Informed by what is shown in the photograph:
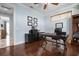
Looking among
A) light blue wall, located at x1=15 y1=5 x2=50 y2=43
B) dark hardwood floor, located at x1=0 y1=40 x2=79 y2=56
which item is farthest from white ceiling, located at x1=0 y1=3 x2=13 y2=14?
dark hardwood floor, located at x1=0 y1=40 x2=79 y2=56

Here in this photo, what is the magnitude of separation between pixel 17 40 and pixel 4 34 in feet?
0.78

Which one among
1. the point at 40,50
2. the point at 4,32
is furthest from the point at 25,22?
the point at 40,50

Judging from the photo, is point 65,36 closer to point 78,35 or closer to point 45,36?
point 78,35

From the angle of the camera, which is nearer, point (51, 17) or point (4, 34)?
point (4, 34)

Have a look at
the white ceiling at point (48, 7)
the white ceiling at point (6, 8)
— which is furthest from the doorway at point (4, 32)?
the white ceiling at point (48, 7)

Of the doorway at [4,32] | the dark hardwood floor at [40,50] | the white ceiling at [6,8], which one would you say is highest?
the white ceiling at [6,8]

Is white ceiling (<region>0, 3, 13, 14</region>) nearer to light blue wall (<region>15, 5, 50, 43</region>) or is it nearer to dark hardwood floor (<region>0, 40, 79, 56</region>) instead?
light blue wall (<region>15, 5, 50, 43</region>)

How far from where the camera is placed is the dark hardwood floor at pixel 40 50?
174cm

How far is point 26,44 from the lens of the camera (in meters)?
1.77

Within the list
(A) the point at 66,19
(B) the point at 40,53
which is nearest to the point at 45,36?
(B) the point at 40,53

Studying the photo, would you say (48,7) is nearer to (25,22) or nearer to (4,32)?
(25,22)

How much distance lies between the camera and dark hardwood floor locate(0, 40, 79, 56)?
174 centimetres

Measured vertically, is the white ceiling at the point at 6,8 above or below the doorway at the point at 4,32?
above

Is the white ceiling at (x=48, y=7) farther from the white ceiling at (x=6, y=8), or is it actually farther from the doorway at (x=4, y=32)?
the doorway at (x=4, y=32)
